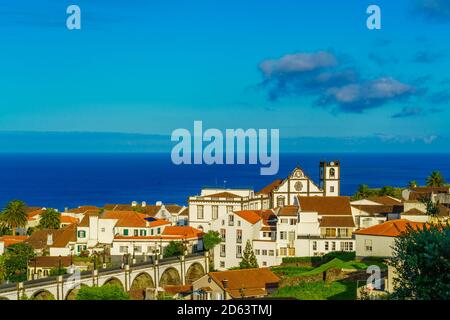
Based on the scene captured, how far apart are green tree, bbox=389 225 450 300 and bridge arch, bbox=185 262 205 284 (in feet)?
96.5

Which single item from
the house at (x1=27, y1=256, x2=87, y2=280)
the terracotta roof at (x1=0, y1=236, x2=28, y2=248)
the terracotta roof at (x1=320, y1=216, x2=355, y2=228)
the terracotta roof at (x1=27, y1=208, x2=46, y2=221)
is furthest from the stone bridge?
the terracotta roof at (x1=27, y1=208, x2=46, y2=221)

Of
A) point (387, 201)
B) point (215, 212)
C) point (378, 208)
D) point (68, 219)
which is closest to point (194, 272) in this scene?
point (215, 212)

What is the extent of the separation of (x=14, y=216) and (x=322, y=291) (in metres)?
42.5

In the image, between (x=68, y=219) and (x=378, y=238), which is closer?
(x=378, y=238)

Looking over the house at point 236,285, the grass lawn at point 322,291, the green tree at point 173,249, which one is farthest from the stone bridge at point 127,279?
the grass lawn at point 322,291

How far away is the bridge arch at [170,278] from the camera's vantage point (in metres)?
48.4

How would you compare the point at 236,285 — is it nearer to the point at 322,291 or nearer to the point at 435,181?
the point at 322,291

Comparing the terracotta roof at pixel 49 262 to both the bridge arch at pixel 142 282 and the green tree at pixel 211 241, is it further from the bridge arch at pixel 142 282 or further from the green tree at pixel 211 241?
the green tree at pixel 211 241

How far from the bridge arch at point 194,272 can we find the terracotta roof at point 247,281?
9537 millimetres

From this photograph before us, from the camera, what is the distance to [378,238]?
140ft
